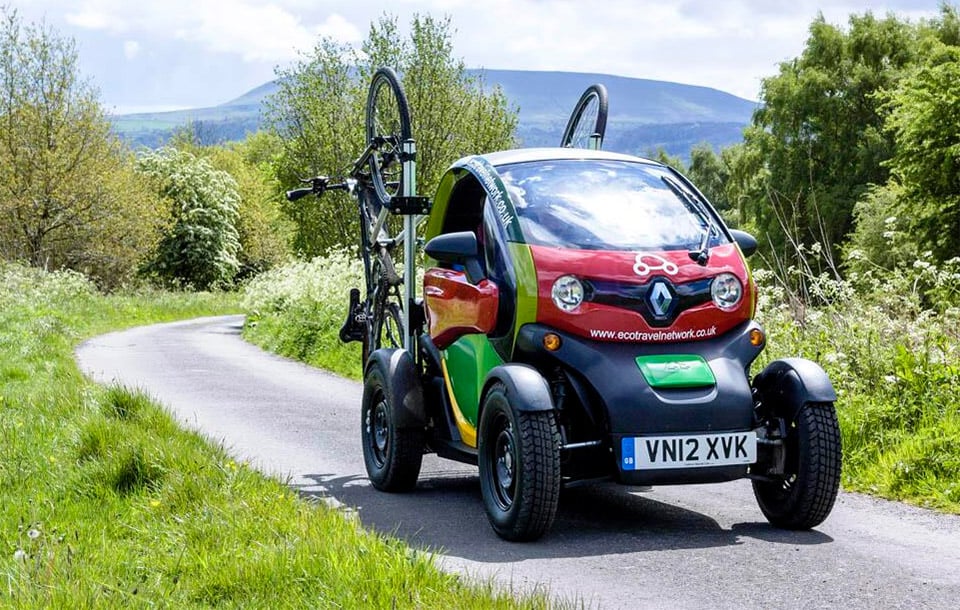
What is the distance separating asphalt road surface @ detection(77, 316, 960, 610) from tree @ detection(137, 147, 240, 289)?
197 ft

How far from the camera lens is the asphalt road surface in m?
4.82

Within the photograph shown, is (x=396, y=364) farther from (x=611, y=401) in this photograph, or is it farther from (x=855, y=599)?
(x=855, y=599)

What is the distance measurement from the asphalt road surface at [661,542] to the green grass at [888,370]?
41 cm

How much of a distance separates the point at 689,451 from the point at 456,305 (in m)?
1.66

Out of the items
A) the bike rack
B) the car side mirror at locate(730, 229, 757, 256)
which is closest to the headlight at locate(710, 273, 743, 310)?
the car side mirror at locate(730, 229, 757, 256)

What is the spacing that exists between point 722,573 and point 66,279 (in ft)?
124

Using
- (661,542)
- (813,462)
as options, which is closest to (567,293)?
(661,542)

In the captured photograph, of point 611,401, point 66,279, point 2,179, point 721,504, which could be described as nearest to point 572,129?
point 721,504

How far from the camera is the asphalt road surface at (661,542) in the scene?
4.82 metres

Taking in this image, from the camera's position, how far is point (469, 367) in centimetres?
665

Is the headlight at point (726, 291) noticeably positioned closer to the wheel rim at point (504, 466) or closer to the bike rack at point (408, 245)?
the wheel rim at point (504, 466)

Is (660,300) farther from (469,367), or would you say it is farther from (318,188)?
(318,188)

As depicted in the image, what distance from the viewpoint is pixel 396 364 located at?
7.21 m

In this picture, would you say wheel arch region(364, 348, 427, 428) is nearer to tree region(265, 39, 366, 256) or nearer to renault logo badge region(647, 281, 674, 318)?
renault logo badge region(647, 281, 674, 318)
